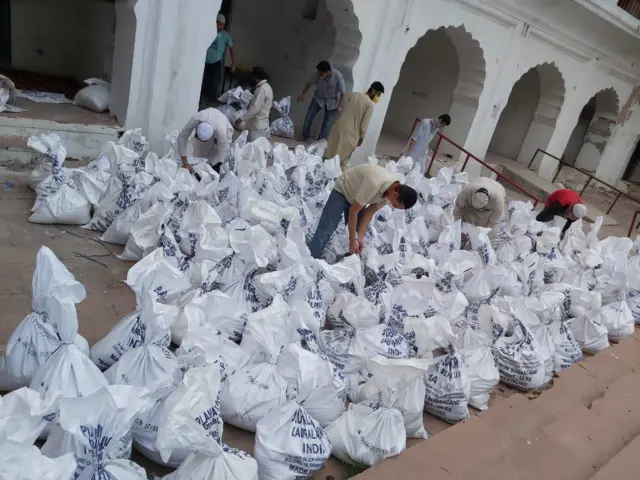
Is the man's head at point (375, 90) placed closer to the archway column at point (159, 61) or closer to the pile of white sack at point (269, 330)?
the pile of white sack at point (269, 330)

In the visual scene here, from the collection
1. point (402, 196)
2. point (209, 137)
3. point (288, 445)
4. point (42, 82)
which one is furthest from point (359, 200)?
point (42, 82)

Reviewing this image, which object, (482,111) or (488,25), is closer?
(488,25)

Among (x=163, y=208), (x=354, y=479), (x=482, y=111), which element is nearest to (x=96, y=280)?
(x=163, y=208)

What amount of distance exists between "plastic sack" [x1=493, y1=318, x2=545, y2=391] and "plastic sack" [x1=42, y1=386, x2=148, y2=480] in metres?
2.31

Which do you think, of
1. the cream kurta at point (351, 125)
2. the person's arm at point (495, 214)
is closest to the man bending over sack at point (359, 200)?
the person's arm at point (495, 214)

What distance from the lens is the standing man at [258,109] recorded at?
6.14m

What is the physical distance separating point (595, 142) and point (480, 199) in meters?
11.2

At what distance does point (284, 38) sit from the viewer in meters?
9.33

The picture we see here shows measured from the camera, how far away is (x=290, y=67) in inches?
365

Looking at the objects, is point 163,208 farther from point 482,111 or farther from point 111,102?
point 482,111

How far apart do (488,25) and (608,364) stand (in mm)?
6227

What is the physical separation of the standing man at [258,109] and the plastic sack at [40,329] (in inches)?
177

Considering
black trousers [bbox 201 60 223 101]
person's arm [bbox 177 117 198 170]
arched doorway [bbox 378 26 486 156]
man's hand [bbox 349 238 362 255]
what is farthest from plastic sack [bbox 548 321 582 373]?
black trousers [bbox 201 60 223 101]

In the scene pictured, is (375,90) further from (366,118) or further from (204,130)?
(204,130)
